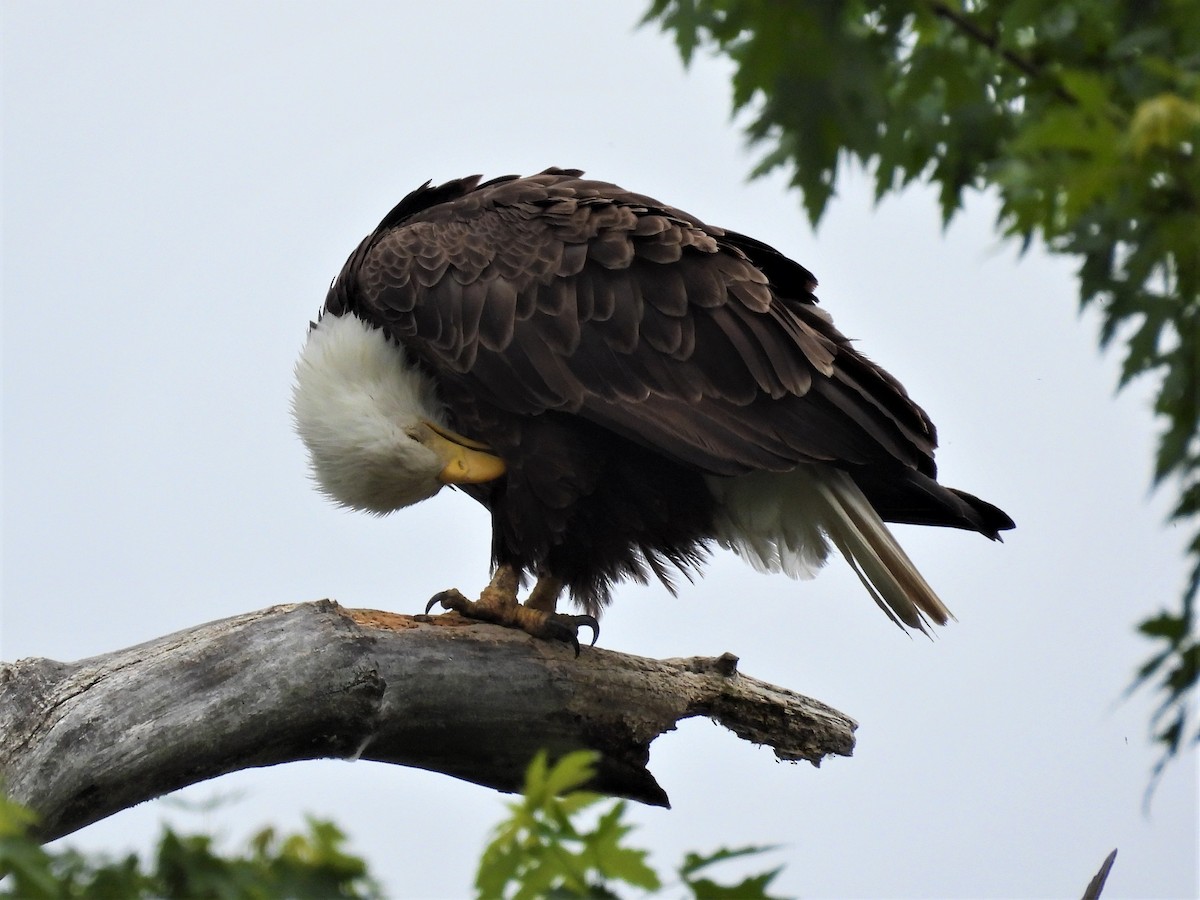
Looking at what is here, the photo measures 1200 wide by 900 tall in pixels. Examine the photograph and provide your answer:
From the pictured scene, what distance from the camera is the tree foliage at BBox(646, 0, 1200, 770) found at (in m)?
1.41

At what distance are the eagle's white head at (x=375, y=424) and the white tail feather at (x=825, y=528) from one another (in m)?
0.76

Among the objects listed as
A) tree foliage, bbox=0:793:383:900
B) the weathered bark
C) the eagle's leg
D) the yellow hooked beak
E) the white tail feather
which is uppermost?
the yellow hooked beak

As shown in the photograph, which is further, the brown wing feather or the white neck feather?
the white neck feather

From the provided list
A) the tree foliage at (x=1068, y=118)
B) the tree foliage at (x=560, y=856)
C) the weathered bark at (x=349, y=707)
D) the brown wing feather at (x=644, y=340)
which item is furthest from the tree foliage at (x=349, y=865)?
the brown wing feather at (x=644, y=340)

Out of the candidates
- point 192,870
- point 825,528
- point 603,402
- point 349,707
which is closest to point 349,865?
point 192,870

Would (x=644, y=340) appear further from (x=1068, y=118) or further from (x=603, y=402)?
(x=1068, y=118)

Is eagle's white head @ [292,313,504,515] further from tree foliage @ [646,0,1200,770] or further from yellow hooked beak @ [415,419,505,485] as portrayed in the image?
tree foliage @ [646,0,1200,770]

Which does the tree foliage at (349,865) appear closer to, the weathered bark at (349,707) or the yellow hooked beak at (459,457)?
the weathered bark at (349,707)

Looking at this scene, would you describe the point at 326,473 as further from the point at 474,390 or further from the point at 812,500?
the point at 812,500

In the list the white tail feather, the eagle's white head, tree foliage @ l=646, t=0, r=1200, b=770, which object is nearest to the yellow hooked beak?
the eagle's white head

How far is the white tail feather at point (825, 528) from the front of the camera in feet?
12.2

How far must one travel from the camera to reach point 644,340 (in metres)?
3.71

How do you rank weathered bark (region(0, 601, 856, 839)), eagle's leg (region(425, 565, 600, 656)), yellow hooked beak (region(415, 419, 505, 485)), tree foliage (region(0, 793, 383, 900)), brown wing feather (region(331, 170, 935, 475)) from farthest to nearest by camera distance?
yellow hooked beak (region(415, 419, 505, 485)), eagle's leg (region(425, 565, 600, 656)), brown wing feather (region(331, 170, 935, 475)), weathered bark (region(0, 601, 856, 839)), tree foliage (region(0, 793, 383, 900))

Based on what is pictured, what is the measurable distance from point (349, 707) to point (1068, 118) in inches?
92.5
